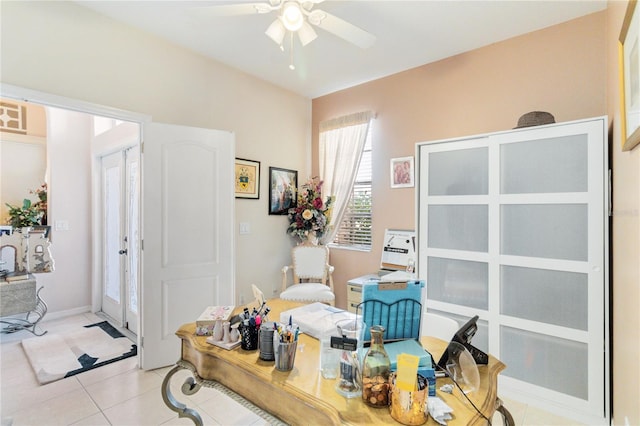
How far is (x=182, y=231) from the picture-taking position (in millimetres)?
2943

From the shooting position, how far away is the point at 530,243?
2.27m

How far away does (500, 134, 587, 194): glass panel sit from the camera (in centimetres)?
210

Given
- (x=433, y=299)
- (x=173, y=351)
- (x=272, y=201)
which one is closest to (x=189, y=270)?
(x=173, y=351)

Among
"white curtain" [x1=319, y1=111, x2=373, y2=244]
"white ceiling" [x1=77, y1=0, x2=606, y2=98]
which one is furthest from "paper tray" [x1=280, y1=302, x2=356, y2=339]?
"white curtain" [x1=319, y1=111, x2=373, y2=244]

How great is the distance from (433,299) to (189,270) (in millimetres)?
2243

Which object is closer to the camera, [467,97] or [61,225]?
[467,97]

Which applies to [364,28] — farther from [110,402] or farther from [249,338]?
[110,402]

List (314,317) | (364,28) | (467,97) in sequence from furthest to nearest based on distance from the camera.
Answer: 1. (467,97)
2. (364,28)
3. (314,317)

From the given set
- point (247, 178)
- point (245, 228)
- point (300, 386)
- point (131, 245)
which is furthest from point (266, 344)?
point (131, 245)

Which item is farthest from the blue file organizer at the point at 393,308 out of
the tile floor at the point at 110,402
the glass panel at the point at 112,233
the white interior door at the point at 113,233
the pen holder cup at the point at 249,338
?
the glass panel at the point at 112,233

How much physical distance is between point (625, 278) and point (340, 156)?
9.68 feet

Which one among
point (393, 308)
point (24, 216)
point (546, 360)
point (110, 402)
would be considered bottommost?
point (110, 402)

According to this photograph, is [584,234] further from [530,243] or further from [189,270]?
[189,270]

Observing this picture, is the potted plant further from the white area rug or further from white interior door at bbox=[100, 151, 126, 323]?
the white area rug
